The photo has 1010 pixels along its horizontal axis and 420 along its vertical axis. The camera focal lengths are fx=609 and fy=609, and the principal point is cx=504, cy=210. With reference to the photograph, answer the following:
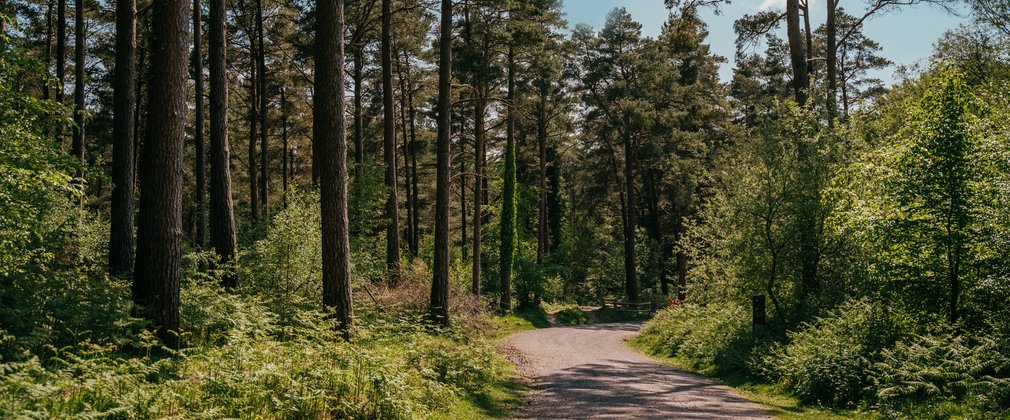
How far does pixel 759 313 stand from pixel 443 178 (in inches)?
360

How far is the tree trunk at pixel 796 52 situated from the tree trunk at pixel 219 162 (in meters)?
14.8

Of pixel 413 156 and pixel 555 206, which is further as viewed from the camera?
pixel 555 206

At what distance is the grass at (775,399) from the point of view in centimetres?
943

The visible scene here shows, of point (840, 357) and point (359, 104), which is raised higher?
point (359, 104)

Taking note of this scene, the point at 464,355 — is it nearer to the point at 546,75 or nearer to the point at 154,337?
the point at 154,337

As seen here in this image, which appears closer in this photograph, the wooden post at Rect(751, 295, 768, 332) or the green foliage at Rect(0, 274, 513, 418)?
the green foliage at Rect(0, 274, 513, 418)

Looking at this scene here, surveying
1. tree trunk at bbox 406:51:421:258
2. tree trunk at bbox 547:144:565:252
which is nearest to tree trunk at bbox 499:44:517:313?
tree trunk at bbox 406:51:421:258

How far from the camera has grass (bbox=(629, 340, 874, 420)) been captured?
943 centimetres

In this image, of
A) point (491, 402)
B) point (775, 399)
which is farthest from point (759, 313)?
point (491, 402)

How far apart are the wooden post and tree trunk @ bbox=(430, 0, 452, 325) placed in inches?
319

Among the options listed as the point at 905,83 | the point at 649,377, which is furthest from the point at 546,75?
the point at 649,377

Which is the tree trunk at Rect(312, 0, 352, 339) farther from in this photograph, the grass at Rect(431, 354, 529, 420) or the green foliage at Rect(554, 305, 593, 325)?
the green foliage at Rect(554, 305, 593, 325)

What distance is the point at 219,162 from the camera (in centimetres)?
1429

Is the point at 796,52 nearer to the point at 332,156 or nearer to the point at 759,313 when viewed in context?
the point at 759,313
